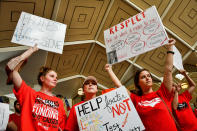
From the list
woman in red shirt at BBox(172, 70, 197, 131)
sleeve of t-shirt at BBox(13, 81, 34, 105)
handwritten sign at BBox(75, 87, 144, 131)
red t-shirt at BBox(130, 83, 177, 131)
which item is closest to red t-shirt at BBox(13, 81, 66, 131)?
sleeve of t-shirt at BBox(13, 81, 34, 105)

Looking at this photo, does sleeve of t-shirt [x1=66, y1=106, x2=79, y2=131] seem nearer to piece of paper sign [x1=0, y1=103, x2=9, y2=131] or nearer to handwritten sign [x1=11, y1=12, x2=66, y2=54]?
piece of paper sign [x1=0, y1=103, x2=9, y2=131]

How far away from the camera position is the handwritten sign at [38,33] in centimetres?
238

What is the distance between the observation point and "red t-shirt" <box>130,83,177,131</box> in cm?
161

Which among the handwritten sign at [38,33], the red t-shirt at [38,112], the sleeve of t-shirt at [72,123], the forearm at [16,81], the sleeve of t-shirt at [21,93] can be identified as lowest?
the sleeve of t-shirt at [72,123]

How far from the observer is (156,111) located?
169 cm

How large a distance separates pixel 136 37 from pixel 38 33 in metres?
1.57

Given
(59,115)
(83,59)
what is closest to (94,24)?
(83,59)

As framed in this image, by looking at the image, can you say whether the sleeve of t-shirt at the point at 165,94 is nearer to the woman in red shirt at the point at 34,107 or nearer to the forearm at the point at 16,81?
the woman in red shirt at the point at 34,107

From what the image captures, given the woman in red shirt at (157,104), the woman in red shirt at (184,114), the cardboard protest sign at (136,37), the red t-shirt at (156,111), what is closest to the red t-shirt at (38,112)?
the woman in red shirt at (157,104)

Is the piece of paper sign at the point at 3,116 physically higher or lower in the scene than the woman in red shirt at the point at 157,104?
lower

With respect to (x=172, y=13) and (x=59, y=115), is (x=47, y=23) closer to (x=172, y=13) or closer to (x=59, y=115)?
(x=59, y=115)

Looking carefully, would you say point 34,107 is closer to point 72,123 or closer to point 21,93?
point 21,93

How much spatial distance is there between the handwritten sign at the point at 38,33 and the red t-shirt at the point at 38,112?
2.85ft

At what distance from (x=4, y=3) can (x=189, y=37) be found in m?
5.55
